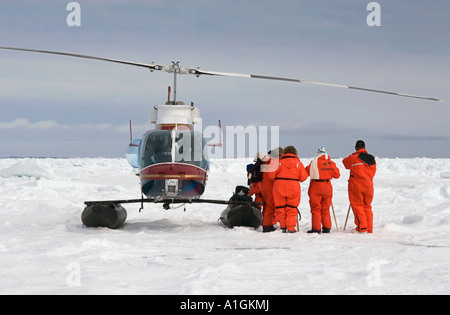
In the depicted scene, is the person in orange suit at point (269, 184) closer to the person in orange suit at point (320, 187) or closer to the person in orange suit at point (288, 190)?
the person in orange suit at point (288, 190)

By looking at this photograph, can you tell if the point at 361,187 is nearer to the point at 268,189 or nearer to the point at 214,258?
the point at 268,189

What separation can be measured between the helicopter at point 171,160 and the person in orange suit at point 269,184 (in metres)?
0.26

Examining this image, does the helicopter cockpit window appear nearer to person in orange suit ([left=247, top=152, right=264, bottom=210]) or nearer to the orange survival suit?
person in orange suit ([left=247, top=152, right=264, bottom=210])

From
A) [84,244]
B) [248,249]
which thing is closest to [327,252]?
[248,249]

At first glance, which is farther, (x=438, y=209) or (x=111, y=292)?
(x=438, y=209)

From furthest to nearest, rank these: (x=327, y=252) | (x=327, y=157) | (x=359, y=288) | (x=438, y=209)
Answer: (x=438, y=209) → (x=327, y=157) → (x=327, y=252) → (x=359, y=288)

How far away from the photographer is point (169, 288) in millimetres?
4734

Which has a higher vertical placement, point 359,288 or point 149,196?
point 149,196

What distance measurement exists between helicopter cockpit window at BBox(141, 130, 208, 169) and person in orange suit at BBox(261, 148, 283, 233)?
1166mm

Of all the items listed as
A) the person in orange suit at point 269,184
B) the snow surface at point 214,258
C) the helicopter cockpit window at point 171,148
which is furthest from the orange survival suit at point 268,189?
the helicopter cockpit window at point 171,148

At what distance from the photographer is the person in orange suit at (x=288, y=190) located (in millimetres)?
8961
